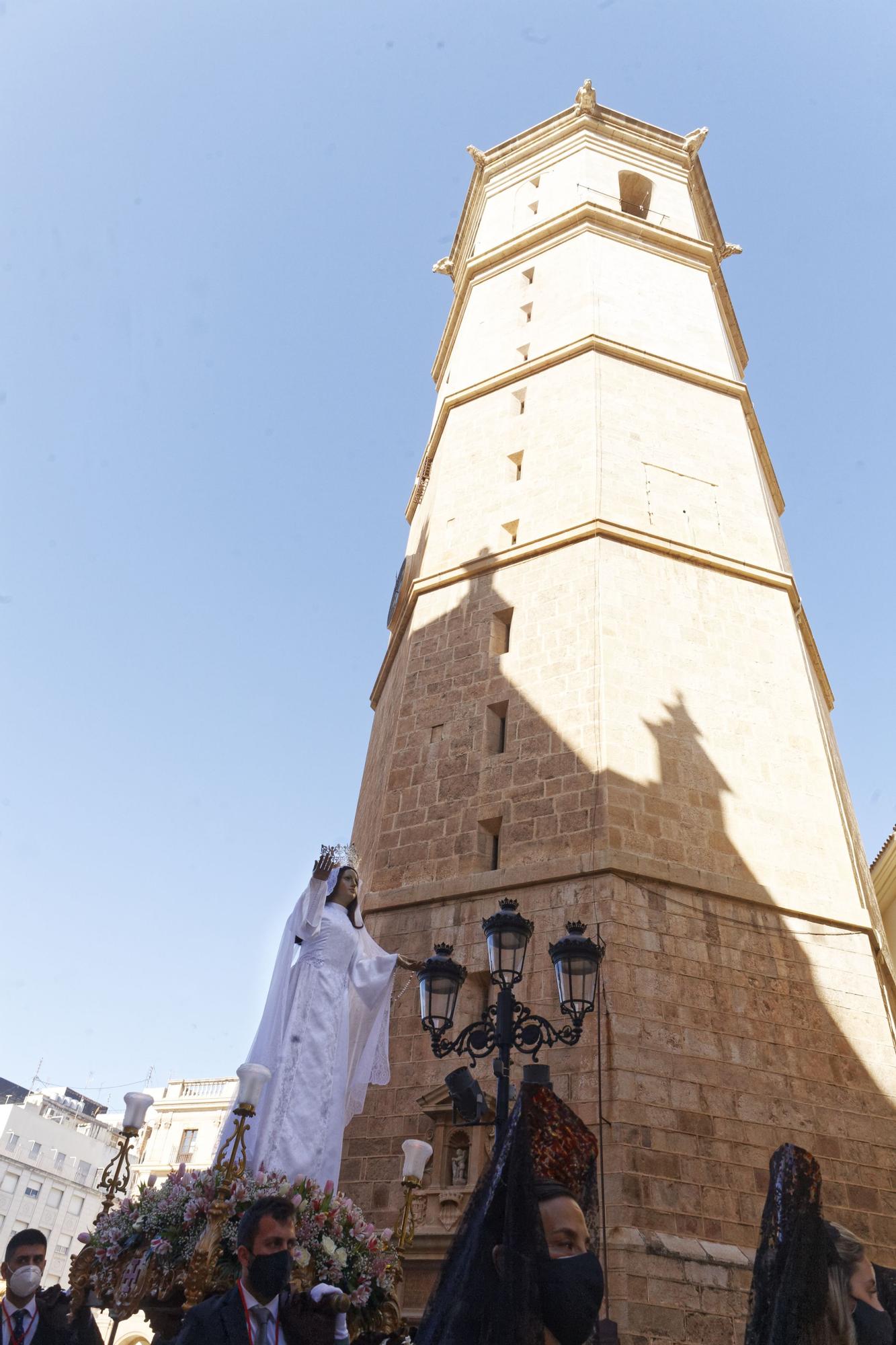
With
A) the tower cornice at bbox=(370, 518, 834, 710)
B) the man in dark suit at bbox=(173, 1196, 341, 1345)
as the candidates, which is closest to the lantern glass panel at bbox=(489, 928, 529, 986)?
the man in dark suit at bbox=(173, 1196, 341, 1345)

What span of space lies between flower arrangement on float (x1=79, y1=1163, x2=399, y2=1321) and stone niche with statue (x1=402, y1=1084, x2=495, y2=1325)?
2812 millimetres

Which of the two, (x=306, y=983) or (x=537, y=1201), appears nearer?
(x=537, y=1201)

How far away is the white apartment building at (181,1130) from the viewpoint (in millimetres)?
34312

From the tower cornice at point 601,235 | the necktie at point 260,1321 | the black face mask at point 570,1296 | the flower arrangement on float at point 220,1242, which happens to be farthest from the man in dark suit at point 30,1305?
the tower cornice at point 601,235

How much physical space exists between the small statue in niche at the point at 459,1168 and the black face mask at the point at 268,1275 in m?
5.53

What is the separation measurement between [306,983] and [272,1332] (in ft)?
12.5

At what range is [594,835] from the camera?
1026 centimetres

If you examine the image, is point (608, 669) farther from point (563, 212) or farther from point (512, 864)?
point (563, 212)

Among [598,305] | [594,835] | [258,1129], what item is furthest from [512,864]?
[598,305]

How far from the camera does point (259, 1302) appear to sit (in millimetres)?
3490

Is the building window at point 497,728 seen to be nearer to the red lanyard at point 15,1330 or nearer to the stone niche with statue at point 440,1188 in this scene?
the stone niche with statue at point 440,1188

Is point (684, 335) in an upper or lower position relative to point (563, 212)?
lower

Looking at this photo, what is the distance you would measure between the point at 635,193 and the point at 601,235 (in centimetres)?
367

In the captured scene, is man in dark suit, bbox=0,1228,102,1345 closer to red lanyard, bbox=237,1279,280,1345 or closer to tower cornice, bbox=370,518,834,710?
red lanyard, bbox=237,1279,280,1345
